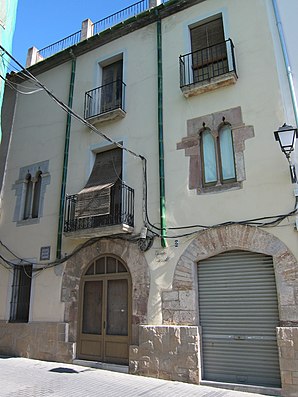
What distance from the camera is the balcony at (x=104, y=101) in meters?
8.89

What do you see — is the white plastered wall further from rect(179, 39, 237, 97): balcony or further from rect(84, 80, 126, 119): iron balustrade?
rect(84, 80, 126, 119): iron balustrade

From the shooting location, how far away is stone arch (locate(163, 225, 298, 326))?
5.80m

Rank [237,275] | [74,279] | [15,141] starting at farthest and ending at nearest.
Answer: [15,141]
[74,279]
[237,275]

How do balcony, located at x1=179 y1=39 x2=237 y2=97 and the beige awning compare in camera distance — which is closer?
balcony, located at x1=179 y1=39 x2=237 y2=97

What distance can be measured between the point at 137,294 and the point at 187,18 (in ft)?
23.2

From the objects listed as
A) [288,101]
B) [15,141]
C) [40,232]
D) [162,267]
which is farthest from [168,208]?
[15,141]

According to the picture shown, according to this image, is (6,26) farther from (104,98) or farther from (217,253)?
(217,253)

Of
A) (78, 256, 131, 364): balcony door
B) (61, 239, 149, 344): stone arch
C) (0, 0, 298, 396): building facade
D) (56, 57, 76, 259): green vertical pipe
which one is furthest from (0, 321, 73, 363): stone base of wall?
(56, 57, 76, 259): green vertical pipe

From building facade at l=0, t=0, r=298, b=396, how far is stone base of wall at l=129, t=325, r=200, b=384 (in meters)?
0.02

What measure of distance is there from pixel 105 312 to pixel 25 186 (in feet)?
15.6

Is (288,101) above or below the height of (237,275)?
above

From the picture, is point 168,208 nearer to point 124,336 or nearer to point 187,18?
point 124,336

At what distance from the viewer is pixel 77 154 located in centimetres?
931

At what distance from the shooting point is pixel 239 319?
623cm
